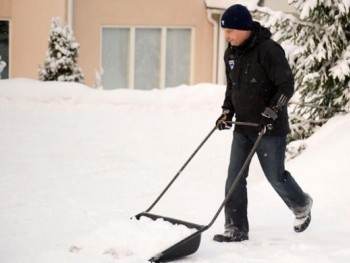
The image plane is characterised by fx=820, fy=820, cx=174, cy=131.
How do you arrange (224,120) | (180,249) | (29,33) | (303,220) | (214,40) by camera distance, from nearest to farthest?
(180,249) → (224,120) → (303,220) → (29,33) → (214,40)

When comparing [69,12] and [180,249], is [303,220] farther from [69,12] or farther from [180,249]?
[69,12]

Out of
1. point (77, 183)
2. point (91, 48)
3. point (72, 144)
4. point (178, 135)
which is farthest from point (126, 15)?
point (77, 183)

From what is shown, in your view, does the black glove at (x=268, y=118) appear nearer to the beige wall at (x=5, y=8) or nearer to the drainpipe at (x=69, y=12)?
the drainpipe at (x=69, y=12)

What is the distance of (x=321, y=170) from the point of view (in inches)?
320

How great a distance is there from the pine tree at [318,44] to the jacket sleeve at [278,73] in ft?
10.3

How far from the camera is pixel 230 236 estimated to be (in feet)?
20.2

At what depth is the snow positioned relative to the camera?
5723mm

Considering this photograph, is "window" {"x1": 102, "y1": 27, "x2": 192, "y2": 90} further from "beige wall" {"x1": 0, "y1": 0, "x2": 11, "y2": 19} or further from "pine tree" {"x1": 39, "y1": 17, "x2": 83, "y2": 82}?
"pine tree" {"x1": 39, "y1": 17, "x2": 83, "y2": 82}

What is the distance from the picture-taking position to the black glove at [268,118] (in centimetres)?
578

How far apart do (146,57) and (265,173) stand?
1350cm

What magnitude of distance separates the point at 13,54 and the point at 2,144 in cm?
710

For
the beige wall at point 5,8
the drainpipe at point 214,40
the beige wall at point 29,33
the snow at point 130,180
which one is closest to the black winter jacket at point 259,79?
the snow at point 130,180

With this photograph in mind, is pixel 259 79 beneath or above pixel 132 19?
beneath

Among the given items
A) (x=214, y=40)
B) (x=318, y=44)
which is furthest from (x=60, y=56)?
(x=318, y=44)
